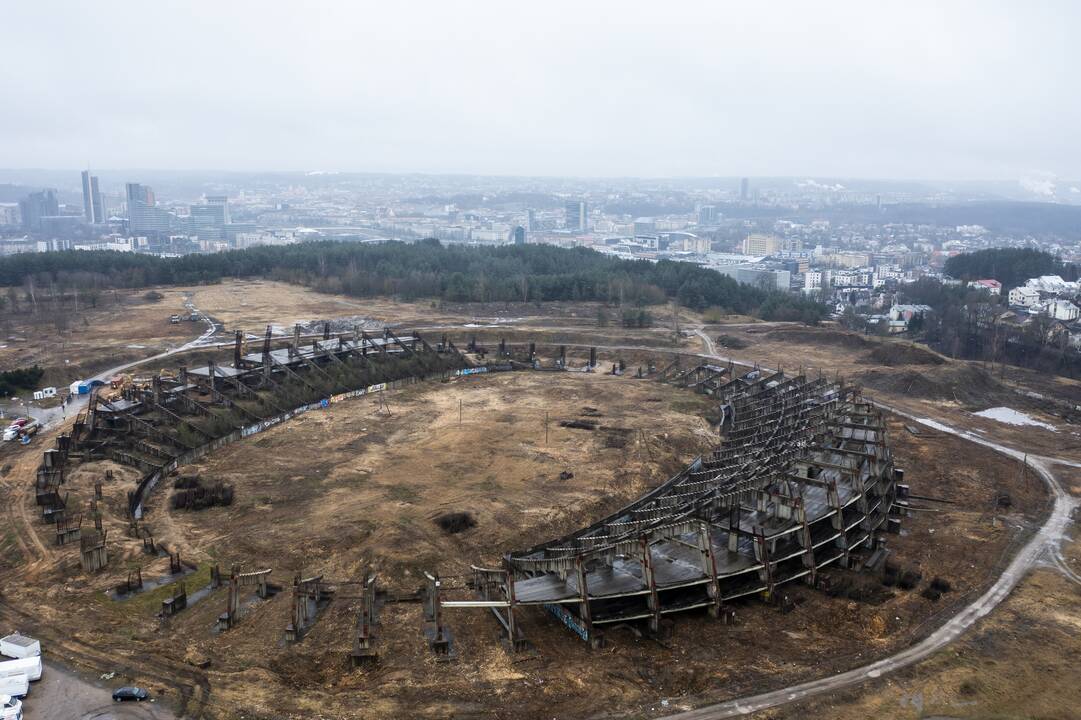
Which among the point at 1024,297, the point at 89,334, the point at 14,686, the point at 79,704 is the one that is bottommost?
the point at 89,334

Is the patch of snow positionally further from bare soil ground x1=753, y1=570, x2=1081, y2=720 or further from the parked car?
the parked car

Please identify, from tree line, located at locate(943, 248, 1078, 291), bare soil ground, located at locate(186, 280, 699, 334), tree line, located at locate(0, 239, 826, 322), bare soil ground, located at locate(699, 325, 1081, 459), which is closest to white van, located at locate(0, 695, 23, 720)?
bare soil ground, located at locate(699, 325, 1081, 459)

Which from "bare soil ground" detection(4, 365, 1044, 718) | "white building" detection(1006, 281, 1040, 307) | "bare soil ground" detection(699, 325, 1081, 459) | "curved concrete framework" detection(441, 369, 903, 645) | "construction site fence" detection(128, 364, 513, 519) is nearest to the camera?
"bare soil ground" detection(4, 365, 1044, 718)

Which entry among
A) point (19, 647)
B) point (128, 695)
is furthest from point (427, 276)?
point (128, 695)

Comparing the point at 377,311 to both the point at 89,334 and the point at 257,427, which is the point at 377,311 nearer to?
the point at 89,334

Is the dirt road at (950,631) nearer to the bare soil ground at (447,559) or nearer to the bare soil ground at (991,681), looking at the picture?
the bare soil ground at (991,681)

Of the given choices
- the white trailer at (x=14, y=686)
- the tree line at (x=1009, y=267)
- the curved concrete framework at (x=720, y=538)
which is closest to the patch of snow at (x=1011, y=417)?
the curved concrete framework at (x=720, y=538)
